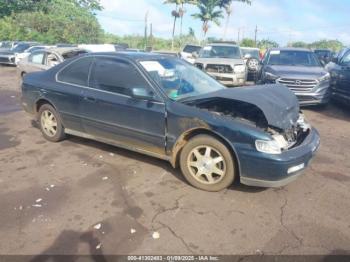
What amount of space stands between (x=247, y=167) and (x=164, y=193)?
1.05 m

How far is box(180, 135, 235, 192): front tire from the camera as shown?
3.99 m

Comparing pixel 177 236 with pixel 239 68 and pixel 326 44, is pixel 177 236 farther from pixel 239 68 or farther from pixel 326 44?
pixel 326 44

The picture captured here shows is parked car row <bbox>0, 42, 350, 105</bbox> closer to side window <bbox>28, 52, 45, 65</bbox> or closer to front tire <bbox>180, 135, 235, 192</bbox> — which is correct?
side window <bbox>28, 52, 45, 65</bbox>

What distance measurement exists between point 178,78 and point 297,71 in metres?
5.56

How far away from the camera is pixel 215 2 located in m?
38.5

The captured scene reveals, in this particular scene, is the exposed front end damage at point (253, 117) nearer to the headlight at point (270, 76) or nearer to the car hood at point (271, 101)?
the car hood at point (271, 101)

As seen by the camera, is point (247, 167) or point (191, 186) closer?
point (247, 167)

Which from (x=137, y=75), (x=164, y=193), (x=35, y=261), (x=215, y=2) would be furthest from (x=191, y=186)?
(x=215, y=2)

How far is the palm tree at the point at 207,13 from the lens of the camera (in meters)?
38.5

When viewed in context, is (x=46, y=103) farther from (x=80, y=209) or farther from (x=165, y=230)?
(x=165, y=230)

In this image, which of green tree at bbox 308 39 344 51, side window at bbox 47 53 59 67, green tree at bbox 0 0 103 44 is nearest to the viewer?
side window at bbox 47 53 59 67

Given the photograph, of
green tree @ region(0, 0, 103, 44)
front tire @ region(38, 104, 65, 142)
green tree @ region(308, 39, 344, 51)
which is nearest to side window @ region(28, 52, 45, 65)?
front tire @ region(38, 104, 65, 142)

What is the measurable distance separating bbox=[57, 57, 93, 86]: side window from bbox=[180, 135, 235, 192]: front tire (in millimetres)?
2068

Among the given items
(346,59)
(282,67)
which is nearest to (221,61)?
(282,67)
